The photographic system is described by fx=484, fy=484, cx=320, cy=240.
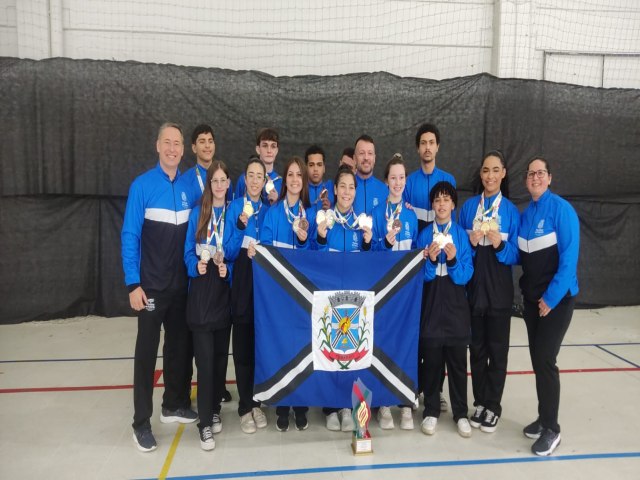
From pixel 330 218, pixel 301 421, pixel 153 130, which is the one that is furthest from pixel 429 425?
pixel 153 130

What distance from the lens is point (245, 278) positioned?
322cm

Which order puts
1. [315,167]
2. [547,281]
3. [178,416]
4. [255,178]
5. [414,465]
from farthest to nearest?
[315,167] < [178,416] < [255,178] < [547,281] < [414,465]

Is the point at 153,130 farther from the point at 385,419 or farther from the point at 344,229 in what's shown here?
the point at 385,419

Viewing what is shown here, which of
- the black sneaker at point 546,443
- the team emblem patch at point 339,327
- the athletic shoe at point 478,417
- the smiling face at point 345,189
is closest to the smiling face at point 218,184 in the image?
the smiling face at point 345,189

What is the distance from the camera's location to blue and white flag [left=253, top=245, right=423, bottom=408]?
3.16 meters

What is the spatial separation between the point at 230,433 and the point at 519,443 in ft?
6.29

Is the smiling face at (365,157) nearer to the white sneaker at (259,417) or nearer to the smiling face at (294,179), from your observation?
the smiling face at (294,179)

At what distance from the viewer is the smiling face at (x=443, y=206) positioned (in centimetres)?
312

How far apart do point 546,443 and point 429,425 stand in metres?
0.72

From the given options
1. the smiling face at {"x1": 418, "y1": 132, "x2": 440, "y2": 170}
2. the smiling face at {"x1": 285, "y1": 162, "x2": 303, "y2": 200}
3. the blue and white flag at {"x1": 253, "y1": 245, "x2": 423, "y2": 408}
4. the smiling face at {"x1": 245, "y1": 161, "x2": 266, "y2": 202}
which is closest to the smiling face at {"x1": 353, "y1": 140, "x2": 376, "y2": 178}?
the smiling face at {"x1": 418, "y1": 132, "x2": 440, "y2": 170}

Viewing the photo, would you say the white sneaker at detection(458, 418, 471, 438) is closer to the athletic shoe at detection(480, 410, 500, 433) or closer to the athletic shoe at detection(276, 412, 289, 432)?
the athletic shoe at detection(480, 410, 500, 433)

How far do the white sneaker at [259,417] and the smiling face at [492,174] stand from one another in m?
2.18

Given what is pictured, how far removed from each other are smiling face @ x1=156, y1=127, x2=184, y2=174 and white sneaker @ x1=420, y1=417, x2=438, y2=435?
2.36 m

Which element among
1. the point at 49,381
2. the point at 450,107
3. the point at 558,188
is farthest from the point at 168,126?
the point at 558,188
